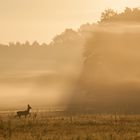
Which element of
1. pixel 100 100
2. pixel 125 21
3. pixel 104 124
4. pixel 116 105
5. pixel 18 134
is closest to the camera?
pixel 18 134

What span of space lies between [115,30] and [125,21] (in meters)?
3.67

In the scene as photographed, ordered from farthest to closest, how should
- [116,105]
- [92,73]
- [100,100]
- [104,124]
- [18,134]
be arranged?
[92,73] < [100,100] < [116,105] < [104,124] < [18,134]

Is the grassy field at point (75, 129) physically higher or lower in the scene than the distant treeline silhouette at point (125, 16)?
lower

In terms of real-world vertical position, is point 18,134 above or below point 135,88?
below

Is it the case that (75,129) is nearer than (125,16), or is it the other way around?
(75,129)

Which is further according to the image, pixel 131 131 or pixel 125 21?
pixel 125 21

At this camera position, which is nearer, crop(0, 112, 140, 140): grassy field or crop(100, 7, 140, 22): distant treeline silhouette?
crop(0, 112, 140, 140): grassy field

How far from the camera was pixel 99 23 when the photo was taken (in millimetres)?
111188

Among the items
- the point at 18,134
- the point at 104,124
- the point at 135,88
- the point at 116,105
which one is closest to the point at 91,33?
the point at 135,88

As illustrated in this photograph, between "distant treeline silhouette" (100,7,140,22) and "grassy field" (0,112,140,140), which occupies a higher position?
"distant treeline silhouette" (100,7,140,22)

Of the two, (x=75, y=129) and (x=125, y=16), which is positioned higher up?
(x=125, y=16)

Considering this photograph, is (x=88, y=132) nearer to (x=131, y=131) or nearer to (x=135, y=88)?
(x=131, y=131)

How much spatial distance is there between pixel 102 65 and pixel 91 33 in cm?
1063

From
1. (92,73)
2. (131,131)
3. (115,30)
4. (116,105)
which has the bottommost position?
(131,131)
